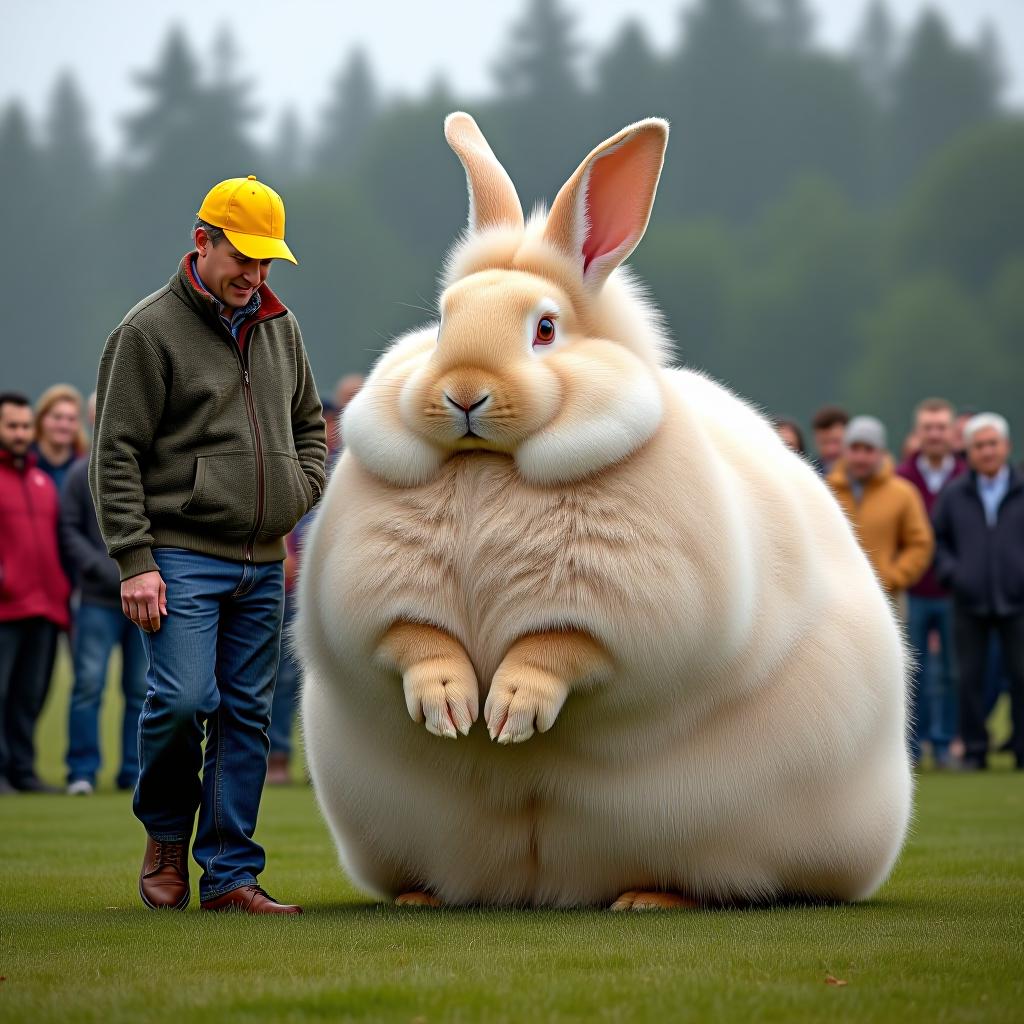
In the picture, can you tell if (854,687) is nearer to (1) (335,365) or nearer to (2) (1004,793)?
(2) (1004,793)

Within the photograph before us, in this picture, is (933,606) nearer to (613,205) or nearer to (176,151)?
(613,205)

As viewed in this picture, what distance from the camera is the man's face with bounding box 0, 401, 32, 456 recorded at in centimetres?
1230

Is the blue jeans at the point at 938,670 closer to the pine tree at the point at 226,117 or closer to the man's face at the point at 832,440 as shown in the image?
the man's face at the point at 832,440

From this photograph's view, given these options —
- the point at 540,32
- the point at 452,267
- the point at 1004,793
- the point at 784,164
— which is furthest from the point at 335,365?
the point at 452,267

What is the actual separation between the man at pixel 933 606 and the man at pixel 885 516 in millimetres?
888

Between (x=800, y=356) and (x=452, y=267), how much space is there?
53.3 meters

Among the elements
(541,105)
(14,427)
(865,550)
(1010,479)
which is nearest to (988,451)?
(1010,479)

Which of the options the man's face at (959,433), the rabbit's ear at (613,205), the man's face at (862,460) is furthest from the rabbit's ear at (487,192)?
the man's face at (959,433)

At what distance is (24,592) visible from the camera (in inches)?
481

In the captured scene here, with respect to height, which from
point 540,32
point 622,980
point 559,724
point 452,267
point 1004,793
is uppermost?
point 540,32

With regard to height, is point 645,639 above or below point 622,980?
above

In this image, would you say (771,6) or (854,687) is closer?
(854,687)

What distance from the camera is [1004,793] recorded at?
38.7ft

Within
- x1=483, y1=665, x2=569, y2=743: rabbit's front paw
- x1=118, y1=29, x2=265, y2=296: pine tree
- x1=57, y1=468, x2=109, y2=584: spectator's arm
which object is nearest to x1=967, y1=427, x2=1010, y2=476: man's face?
x1=57, y1=468, x2=109, y2=584: spectator's arm
